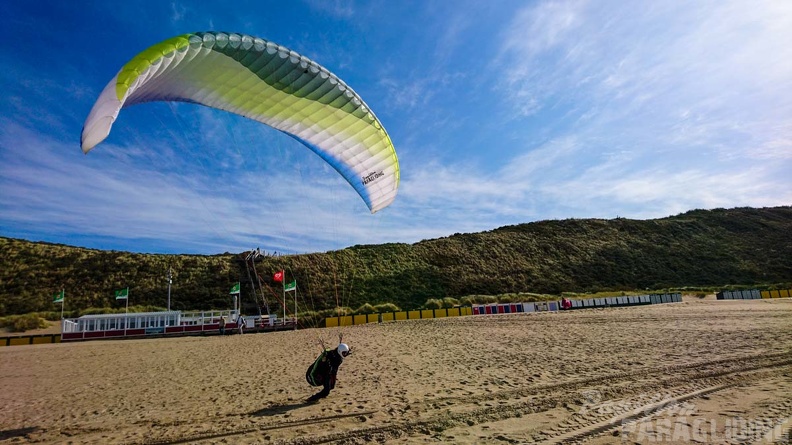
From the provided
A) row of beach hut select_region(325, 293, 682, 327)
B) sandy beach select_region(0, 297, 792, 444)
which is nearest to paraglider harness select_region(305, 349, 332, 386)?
sandy beach select_region(0, 297, 792, 444)

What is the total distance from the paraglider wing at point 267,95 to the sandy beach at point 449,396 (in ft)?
15.1

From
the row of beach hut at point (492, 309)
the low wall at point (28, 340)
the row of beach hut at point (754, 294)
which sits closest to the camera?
the low wall at point (28, 340)

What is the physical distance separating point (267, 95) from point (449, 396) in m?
7.47

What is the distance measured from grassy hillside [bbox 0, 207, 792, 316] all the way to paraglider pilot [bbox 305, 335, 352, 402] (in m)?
30.7

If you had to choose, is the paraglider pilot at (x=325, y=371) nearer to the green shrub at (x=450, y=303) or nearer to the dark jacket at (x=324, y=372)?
the dark jacket at (x=324, y=372)

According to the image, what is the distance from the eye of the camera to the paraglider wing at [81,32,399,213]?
20.7 ft

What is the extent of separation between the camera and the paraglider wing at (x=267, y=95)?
6.31 meters

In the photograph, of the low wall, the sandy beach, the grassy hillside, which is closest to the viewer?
the sandy beach

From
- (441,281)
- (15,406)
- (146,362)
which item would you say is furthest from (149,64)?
(441,281)

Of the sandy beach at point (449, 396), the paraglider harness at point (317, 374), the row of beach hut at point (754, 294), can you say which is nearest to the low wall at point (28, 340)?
the sandy beach at point (449, 396)

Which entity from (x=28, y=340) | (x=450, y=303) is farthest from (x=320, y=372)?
(x=450, y=303)

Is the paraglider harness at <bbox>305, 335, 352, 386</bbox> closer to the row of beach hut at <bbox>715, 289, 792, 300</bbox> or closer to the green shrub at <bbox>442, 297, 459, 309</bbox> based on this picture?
the green shrub at <bbox>442, 297, 459, 309</bbox>

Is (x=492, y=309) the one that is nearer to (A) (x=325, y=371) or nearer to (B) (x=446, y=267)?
(B) (x=446, y=267)

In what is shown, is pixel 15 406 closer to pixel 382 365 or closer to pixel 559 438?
pixel 382 365
